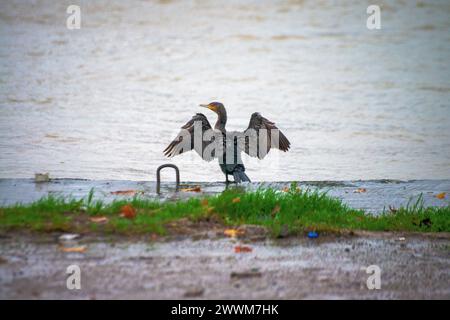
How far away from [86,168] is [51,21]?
39.5ft

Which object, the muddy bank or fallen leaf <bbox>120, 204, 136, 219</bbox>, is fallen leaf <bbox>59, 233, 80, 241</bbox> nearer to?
fallen leaf <bbox>120, 204, 136, 219</bbox>

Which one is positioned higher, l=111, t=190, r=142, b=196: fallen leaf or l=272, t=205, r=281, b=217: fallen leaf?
l=111, t=190, r=142, b=196: fallen leaf

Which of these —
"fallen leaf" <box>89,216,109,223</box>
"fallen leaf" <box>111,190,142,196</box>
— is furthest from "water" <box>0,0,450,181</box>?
"fallen leaf" <box>89,216,109,223</box>

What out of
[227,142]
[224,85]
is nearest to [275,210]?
[227,142]

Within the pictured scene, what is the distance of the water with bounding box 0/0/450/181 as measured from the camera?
35.9 feet

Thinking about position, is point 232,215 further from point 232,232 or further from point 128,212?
point 128,212

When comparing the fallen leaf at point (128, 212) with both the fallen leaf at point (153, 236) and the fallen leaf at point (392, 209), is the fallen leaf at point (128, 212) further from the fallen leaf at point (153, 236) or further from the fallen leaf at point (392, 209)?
the fallen leaf at point (392, 209)

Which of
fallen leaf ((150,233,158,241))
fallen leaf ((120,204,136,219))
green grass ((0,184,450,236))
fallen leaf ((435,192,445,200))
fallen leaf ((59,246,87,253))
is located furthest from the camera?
fallen leaf ((435,192,445,200))

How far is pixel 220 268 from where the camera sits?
5402mm

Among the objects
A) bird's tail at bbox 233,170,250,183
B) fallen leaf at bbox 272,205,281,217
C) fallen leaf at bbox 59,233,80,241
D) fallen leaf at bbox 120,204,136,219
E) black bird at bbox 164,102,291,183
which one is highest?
black bird at bbox 164,102,291,183

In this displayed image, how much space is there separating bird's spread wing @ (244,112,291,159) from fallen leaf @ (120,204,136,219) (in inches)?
93.0

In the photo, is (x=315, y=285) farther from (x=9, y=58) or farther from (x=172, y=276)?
(x=9, y=58)
